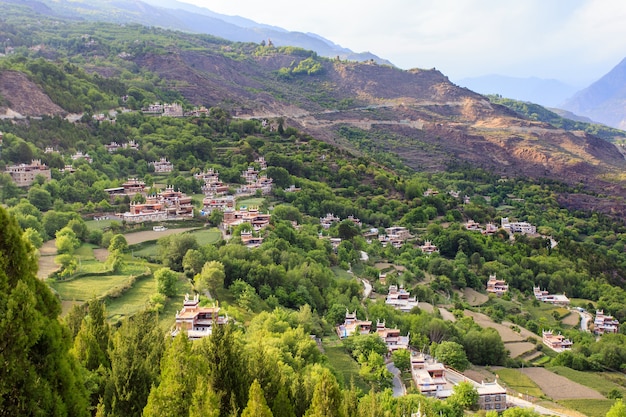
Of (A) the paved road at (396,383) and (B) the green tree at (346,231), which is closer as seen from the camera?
(A) the paved road at (396,383)

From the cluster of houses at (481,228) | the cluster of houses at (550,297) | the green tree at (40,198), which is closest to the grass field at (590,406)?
the cluster of houses at (550,297)

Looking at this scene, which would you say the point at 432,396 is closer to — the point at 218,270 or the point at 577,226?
the point at 218,270

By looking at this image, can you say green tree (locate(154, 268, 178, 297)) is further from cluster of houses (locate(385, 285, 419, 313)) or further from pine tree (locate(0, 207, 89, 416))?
pine tree (locate(0, 207, 89, 416))

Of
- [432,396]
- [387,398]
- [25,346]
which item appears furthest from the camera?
[432,396]

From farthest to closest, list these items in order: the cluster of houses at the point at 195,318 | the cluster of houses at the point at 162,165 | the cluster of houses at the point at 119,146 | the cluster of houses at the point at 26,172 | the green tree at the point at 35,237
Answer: the cluster of houses at the point at 119,146, the cluster of houses at the point at 162,165, the cluster of houses at the point at 26,172, the green tree at the point at 35,237, the cluster of houses at the point at 195,318

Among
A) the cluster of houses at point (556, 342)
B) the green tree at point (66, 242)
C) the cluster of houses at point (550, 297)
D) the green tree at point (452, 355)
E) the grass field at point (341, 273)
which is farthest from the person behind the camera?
the cluster of houses at point (550, 297)

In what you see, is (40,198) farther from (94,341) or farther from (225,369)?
(225,369)

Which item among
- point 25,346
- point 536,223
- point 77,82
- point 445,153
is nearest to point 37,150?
point 77,82

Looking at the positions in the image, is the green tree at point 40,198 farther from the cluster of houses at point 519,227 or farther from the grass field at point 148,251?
the cluster of houses at point 519,227
